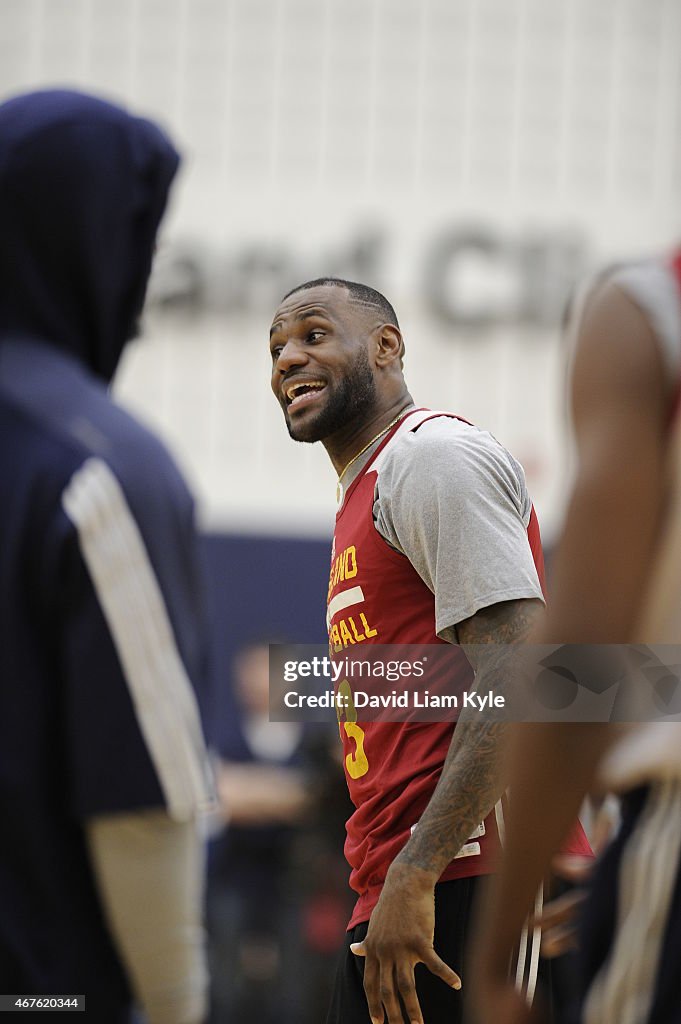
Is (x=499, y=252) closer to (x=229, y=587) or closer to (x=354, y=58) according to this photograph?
(x=354, y=58)

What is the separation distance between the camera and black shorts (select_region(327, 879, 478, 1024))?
189 centimetres

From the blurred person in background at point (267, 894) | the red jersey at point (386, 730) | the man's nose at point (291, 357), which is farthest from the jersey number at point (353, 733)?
the blurred person in background at point (267, 894)

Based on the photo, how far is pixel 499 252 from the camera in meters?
12.7

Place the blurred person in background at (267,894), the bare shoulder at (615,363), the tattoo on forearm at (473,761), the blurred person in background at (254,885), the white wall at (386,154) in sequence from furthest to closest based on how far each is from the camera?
the white wall at (386,154) < the blurred person in background at (254,885) < the blurred person in background at (267,894) < the tattoo on forearm at (473,761) < the bare shoulder at (615,363)

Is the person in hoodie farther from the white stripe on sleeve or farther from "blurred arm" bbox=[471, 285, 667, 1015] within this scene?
"blurred arm" bbox=[471, 285, 667, 1015]

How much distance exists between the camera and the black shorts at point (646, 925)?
137cm

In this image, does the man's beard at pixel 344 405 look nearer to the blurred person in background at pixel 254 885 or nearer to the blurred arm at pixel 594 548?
the blurred arm at pixel 594 548

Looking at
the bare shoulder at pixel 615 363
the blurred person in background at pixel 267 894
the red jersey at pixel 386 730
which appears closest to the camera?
the bare shoulder at pixel 615 363

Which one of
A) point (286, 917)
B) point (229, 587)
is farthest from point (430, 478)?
point (229, 587)

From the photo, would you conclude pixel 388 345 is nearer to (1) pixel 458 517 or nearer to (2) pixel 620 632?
(1) pixel 458 517

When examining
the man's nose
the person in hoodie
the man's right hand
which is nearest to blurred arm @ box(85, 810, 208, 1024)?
the person in hoodie

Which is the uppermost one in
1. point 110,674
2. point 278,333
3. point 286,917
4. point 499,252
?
Answer: point 278,333

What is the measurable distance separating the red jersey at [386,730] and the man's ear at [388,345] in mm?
93

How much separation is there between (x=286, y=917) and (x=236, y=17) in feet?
29.3
